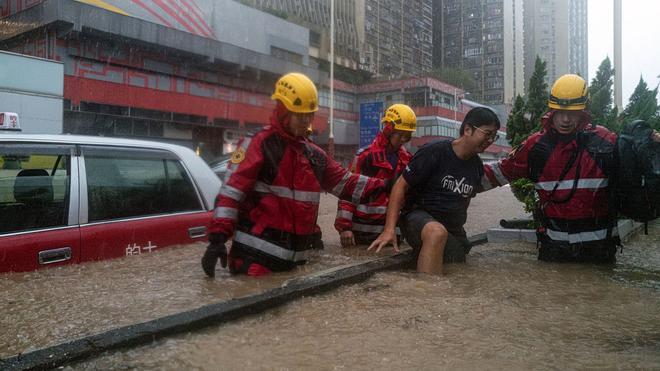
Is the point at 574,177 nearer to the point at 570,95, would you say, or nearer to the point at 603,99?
the point at 570,95

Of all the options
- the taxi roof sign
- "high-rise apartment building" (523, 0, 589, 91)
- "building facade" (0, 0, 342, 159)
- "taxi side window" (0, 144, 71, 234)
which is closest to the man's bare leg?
"taxi side window" (0, 144, 71, 234)

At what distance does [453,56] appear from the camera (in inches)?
2248

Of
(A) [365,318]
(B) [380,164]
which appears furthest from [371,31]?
(A) [365,318]

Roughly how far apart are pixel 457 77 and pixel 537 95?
1907 inches

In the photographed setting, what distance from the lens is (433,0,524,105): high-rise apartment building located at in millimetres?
52312

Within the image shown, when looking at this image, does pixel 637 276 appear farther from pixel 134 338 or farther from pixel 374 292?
pixel 134 338

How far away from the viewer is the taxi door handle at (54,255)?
8.64 ft

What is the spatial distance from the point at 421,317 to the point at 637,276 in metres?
2.08

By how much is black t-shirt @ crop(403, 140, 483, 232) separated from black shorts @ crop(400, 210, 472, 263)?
11 cm

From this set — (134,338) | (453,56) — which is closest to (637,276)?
(134,338)

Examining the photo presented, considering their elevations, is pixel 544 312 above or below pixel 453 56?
below

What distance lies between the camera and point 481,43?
56.4 meters

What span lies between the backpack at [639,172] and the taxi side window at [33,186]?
3636 millimetres

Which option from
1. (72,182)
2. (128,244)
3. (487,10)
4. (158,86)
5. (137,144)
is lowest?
(128,244)
